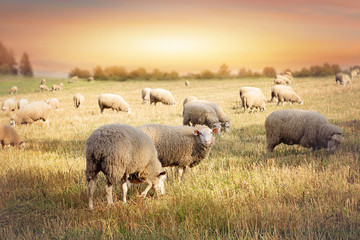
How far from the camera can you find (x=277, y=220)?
3875mm

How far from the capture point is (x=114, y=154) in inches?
178

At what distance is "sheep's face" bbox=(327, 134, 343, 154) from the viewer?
7839 mm

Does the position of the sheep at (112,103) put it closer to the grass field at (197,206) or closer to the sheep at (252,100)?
the sheep at (252,100)

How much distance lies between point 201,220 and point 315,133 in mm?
5564

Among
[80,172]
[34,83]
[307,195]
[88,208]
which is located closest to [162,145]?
[80,172]

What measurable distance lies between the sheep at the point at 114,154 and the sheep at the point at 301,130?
4.80 meters

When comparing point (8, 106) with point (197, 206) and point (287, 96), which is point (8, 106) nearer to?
point (287, 96)

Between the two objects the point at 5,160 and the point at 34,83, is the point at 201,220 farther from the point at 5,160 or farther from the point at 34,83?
the point at 34,83

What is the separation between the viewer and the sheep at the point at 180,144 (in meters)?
6.56

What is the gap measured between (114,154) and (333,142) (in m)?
6.15

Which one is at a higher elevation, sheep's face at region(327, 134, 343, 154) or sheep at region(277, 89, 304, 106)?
sheep at region(277, 89, 304, 106)

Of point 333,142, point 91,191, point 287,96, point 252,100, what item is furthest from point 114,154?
point 287,96

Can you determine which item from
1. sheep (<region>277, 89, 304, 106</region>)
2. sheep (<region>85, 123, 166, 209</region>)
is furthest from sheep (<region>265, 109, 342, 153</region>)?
sheep (<region>277, 89, 304, 106</region>)

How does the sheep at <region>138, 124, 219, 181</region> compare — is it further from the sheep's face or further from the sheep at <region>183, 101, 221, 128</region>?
the sheep at <region>183, 101, 221, 128</region>
